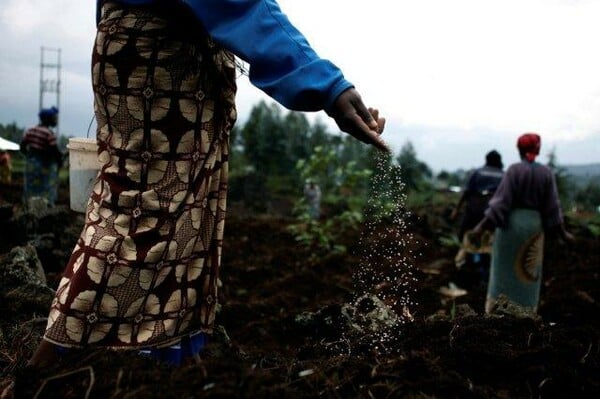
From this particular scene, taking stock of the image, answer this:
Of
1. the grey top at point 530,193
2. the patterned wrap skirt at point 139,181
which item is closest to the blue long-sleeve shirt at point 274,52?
the patterned wrap skirt at point 139,181

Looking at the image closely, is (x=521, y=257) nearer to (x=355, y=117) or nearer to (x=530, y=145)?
(x=530, y=145)

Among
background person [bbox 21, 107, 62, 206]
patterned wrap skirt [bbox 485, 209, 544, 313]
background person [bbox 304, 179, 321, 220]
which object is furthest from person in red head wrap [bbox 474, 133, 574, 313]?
background person [bbox 304, 179, 321, 220]

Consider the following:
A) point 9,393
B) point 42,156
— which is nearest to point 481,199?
point 42,156

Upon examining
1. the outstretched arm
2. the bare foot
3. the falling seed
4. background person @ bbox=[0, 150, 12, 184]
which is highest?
the outstretched arm

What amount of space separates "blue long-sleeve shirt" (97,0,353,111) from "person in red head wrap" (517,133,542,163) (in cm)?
342

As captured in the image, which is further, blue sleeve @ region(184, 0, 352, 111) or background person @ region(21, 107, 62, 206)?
background person @ region(21, 107, 62, 206)

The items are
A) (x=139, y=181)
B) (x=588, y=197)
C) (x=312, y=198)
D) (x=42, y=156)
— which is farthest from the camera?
(x=588, y=197)

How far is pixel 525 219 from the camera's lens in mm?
4500

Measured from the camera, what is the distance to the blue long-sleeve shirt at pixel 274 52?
1479 mm

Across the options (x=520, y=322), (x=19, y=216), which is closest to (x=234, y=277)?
(x=19, y=216)

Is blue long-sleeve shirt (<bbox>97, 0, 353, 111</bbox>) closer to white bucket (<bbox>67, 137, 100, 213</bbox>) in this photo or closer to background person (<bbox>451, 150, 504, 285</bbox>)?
white bucket (<bbox>67, 137, 100, 213</bbox>)

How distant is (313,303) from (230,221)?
14.4 ft

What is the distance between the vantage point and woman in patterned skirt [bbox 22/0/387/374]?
5.05 feet

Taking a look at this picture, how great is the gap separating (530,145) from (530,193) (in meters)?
0.37
